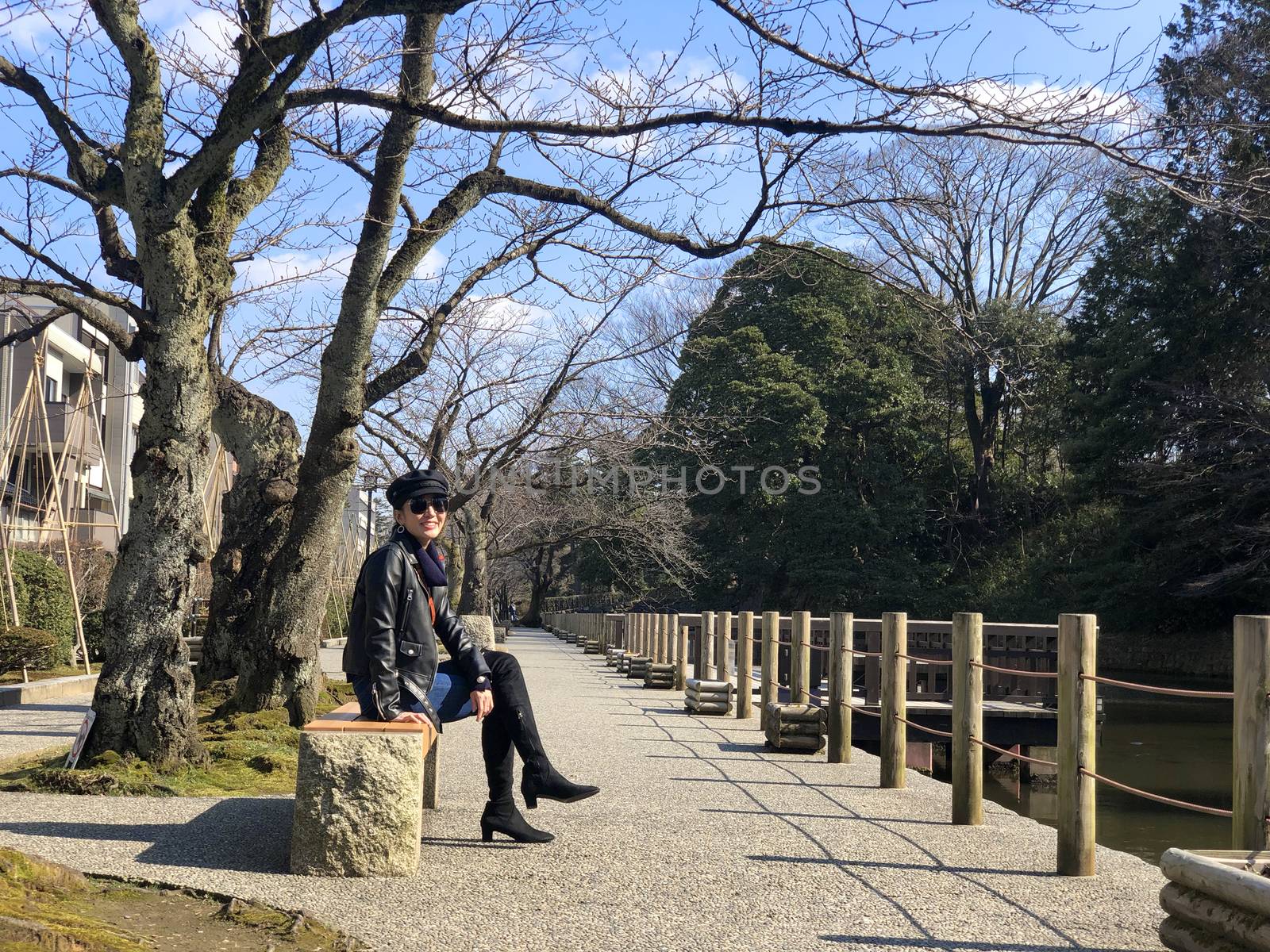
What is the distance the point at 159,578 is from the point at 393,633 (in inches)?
110

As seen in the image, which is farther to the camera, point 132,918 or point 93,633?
point 93,633

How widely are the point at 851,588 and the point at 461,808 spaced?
32.7m

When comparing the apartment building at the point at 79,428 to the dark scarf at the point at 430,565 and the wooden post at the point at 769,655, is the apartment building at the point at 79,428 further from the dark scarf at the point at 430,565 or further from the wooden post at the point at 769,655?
the dark scarf at the point at 430,565

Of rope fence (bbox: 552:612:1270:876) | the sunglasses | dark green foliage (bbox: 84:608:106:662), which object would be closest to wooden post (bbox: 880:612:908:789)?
rope fence (bbox: 552:612:1270:876)

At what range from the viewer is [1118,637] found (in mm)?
34281

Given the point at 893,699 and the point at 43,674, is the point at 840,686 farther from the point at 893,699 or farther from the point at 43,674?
the point at 43,674

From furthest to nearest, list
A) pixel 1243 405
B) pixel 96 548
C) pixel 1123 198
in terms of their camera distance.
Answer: pixel 1123 198
pixel 1243 405
pixel 96 548

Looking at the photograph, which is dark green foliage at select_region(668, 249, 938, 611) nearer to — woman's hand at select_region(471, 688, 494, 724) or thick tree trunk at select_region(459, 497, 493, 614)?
thick tree trunk at select_region(459, 497, 493, 614)

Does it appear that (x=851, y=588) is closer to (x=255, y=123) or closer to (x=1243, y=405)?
(x=1243, y=405)

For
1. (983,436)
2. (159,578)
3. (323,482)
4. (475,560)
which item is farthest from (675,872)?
(983,436)

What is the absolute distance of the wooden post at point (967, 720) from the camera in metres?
7.12

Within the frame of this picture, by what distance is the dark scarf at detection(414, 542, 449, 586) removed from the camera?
5.83m

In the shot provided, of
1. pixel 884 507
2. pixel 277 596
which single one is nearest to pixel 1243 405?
pixel 884 507

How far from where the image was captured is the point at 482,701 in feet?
18.8
